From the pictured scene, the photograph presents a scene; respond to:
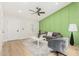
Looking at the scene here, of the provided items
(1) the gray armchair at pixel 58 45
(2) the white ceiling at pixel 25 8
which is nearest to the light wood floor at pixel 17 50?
(1) the gray armchair at pixel 58 45

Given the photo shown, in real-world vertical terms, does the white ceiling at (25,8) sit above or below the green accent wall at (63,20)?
above

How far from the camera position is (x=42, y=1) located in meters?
2.19

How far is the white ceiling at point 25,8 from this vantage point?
2.16 m

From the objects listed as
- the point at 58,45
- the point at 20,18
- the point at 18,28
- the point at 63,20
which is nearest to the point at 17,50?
the point at 18,28

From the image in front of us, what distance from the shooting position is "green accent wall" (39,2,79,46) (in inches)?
85.2

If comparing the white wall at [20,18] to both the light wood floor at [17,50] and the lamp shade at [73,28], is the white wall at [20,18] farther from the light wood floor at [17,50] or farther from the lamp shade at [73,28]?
the lamp shade at [73,28]

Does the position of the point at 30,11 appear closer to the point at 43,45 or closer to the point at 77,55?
the point at 43,45

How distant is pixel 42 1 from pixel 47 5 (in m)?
0.11

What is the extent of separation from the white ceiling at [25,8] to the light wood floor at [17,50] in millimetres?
442

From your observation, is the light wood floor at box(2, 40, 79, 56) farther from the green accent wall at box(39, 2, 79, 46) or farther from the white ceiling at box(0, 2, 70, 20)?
the white ceiling at box(0, 2, 70, 20)

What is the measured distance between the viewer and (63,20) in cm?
219

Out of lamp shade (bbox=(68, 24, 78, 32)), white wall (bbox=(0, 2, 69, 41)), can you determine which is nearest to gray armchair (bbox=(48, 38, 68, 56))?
lamp shade (bbox=(68, 24, 78, 32))

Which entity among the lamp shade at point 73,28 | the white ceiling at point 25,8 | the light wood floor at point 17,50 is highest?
the white ceiling at point 25,8

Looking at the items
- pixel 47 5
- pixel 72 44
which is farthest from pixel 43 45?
pixel 47 5
